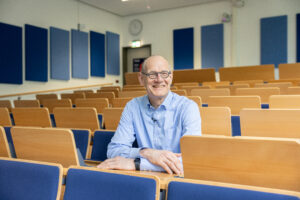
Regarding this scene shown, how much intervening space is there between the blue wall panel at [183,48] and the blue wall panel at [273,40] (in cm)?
224

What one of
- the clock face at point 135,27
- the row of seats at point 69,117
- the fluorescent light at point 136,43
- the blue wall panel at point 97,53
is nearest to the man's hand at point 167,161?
the row of seats at point 69,117

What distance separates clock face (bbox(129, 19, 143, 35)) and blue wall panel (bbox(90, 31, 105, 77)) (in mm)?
1321

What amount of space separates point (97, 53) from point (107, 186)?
8917 mm

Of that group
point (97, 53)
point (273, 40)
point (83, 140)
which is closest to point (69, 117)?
point (83, 140)

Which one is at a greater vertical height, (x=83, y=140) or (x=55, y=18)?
(x=55, y=18)

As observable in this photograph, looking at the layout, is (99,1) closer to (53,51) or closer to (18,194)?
(53,51)

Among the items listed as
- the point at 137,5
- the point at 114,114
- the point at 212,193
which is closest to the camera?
the point at 212,193

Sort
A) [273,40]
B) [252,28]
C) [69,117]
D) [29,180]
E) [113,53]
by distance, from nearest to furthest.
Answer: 1. [29,180]
2. [69,117]
3. [273,40]
4. [252,28]
5. [113,53]

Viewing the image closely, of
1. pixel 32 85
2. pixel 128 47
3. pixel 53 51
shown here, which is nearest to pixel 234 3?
pixel 128 47

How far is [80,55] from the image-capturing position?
355 inches

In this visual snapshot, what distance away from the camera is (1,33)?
22.3 feet

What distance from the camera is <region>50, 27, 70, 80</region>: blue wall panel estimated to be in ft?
26.5

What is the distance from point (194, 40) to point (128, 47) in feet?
8.73

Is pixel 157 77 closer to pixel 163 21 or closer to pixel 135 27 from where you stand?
pixel 163 21
